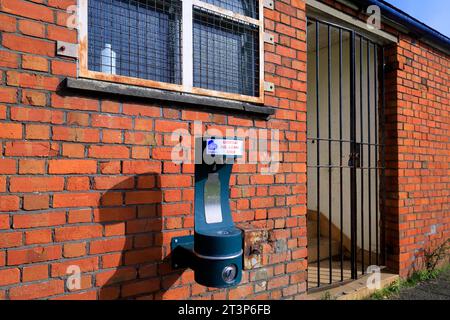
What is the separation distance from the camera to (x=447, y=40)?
4.48m

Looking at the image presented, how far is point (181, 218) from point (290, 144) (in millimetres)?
1169

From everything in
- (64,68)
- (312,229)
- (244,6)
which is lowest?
(312,229)

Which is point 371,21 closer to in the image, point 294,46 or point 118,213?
point 294,46

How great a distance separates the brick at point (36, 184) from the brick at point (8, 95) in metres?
0.40

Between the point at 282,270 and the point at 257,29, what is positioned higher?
the point at 257,29

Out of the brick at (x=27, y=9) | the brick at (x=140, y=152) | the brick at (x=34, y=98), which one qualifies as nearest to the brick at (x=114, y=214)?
the brick at (x=140, y=152)

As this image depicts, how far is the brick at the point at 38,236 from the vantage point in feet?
5.72

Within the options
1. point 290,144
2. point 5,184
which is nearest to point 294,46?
point 290,144

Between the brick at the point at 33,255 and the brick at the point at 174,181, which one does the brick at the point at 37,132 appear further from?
the brick at the point at 174,181

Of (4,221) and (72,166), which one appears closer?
(4,221)

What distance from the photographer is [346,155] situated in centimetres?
518

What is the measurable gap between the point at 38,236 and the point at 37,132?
56cm

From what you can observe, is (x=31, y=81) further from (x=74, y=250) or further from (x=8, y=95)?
(x=74, y=250)

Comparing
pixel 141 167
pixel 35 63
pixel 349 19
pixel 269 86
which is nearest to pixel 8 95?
pixel 35 63
